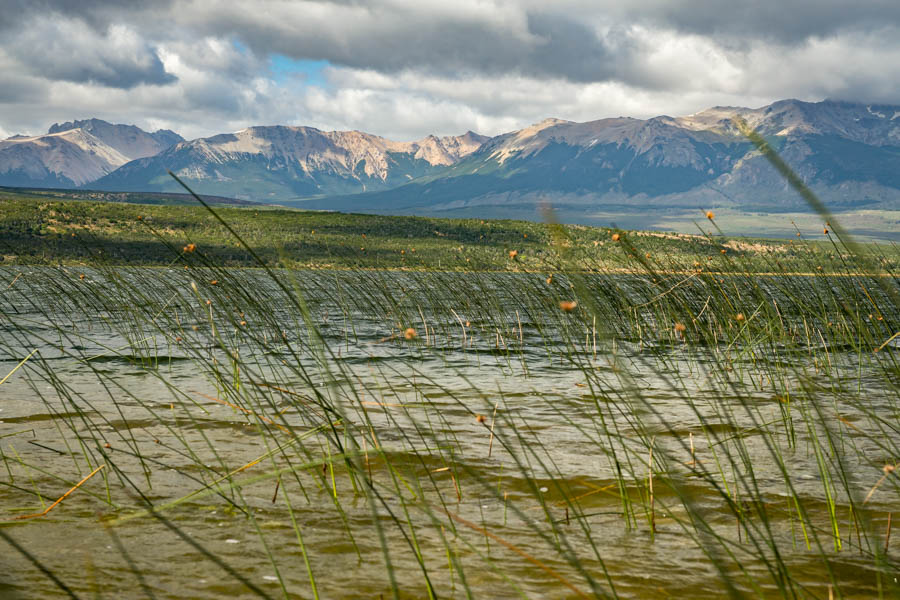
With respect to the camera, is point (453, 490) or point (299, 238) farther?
point (299, 238)

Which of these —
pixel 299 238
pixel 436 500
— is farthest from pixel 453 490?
pixel 299 238

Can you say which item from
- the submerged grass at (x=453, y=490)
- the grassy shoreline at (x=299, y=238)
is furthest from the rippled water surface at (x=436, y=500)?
the grassy shoreline at (x=299, y=238)

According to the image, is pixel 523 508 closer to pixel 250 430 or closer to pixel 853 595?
pixel 853 595

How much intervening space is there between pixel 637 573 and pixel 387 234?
69.8 meters

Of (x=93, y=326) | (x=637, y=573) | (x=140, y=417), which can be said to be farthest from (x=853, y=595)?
(x=93, y=326)

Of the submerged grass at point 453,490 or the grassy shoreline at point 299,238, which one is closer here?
the submerged grass at point 453,490

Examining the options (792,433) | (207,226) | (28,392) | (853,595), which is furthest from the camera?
(207,226)

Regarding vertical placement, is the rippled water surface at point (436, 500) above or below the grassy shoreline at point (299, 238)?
below

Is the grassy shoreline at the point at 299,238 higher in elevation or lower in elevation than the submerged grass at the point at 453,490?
higher

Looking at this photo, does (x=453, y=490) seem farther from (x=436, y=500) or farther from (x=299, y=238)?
(x=299, y=238)

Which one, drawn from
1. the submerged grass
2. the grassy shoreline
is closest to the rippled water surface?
the submerged grass

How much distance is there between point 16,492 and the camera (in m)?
3.73

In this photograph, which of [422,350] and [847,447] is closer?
[847,447]

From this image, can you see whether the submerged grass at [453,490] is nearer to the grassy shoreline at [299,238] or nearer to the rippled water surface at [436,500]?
the rippled water surface at [436,500]
